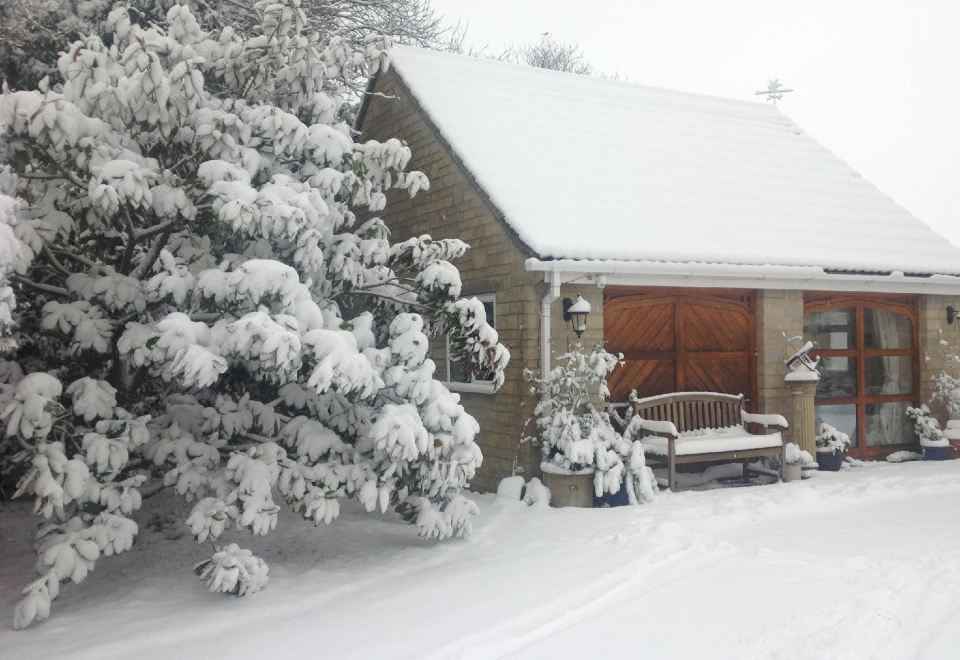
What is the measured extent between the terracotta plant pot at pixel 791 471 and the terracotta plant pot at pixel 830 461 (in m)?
1.07

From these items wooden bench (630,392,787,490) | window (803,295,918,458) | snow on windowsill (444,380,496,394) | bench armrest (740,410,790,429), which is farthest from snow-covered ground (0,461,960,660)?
window (803,295,918,458)

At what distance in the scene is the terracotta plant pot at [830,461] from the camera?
10461mm

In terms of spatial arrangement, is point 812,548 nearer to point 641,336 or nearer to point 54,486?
point 641,336

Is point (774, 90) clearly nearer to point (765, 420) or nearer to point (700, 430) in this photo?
point (765, 420)

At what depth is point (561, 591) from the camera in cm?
550

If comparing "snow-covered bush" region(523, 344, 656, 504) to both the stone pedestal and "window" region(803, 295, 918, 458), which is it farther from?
"window" region(803, 295, 918, 458)

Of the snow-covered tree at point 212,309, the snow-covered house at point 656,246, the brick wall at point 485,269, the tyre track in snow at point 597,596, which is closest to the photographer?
the tyre track in snow at point 597,596

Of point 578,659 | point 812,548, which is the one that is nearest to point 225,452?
point 578,659

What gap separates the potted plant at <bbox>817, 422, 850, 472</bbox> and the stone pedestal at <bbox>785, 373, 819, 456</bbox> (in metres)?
0.67

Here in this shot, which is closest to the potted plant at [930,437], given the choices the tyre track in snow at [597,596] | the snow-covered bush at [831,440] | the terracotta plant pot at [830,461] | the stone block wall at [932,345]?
the stone block wall at [932,345]

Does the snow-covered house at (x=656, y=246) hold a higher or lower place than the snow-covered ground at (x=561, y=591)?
higher

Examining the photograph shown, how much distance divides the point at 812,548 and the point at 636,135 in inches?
299

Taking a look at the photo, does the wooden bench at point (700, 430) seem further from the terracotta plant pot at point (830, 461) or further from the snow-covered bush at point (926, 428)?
the snow-covered bush at point (926, 428)

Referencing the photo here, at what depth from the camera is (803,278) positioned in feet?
33.4
